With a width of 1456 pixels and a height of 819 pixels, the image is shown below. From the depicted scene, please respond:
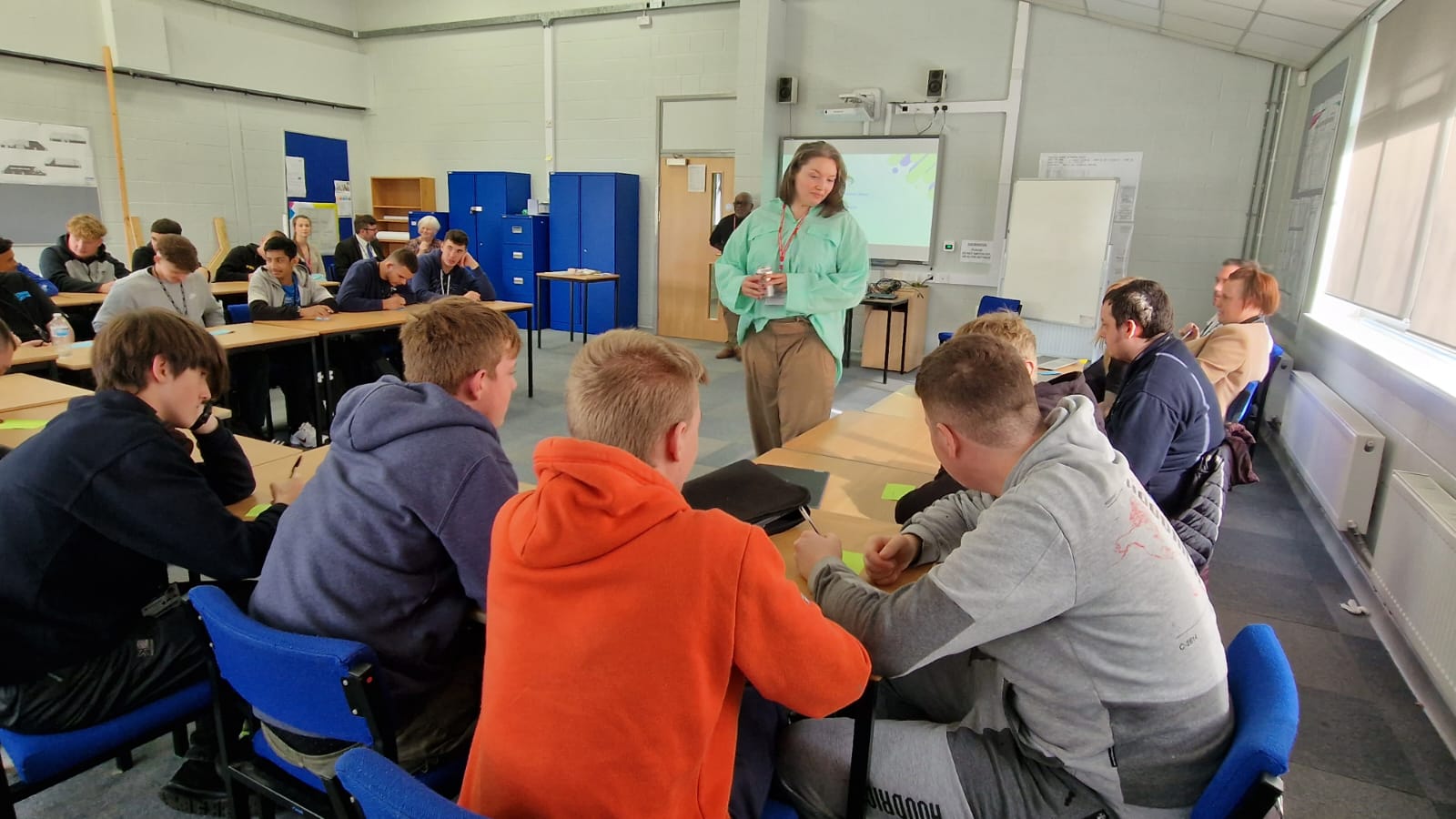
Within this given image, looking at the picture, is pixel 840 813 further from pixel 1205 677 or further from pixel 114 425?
pixel 114 425

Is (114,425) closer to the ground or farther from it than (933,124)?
closer to the ground

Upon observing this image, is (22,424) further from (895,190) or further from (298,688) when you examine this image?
(895,190)

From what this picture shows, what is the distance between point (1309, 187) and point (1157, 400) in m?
4.22

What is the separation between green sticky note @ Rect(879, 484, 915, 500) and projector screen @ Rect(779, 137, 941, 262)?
556 centimetres

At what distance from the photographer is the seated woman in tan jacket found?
3338 mm

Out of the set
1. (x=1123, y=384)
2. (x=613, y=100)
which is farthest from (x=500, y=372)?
(x=613, y=100)

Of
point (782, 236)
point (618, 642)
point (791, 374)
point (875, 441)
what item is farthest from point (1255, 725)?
point (782, 236)

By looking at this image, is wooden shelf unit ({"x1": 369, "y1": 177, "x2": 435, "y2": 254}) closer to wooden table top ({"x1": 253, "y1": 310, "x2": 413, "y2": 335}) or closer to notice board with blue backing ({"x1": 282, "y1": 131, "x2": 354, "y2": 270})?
notice board with blue backing ({"x1": 282, "y1": 131, "x2": 354, "y2": 270})

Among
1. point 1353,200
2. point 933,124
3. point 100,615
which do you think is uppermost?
point 933,124

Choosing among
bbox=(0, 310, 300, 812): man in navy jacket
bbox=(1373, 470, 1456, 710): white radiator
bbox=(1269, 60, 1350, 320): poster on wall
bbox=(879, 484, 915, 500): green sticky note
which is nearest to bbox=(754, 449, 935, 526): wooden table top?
bbox=(879, 484, 915, 500): green sticky note

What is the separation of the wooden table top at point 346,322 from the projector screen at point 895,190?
3.77 meters

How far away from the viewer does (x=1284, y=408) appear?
4.78 meters

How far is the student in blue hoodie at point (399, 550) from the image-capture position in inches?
51.1

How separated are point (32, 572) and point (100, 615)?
0.16 m
